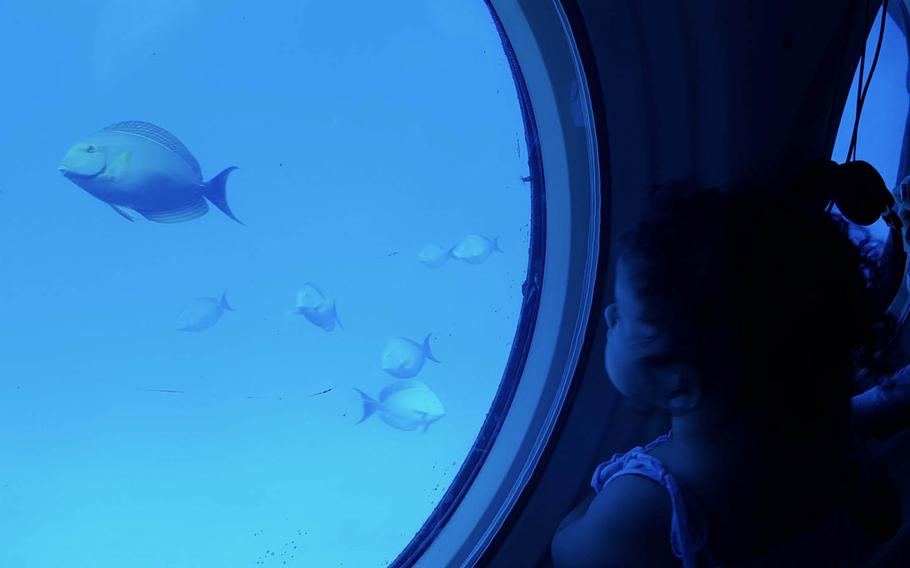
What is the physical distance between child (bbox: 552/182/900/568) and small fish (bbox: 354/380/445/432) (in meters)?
3.10

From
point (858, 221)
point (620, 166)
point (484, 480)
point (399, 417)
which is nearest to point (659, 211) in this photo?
point (620, 166)

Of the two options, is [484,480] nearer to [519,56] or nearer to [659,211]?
[659,211]

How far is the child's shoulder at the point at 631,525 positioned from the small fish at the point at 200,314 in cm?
474

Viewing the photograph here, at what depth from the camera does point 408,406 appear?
420 centimetres

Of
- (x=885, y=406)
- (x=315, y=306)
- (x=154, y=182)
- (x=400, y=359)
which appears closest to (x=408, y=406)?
(x=400, y=359)

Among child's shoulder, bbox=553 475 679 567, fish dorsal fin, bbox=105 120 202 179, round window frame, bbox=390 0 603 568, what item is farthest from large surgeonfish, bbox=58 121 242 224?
child's shoulder, bbox=553 475 679 567

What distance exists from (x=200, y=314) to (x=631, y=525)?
508cm

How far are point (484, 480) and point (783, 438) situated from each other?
2.03ft

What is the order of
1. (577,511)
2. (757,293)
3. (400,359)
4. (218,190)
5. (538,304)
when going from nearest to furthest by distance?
(757,293)
(577,511)
(538,304)
(218,190)
(400,359)

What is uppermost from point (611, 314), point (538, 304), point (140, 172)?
point (140, 172)

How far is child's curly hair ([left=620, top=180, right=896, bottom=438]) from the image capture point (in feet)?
2.61

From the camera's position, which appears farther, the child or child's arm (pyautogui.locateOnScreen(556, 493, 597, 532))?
child's arm (pyautogui.locateOnScreen(556, 493, 597, 532))

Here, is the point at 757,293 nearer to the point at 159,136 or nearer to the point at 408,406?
the point at 408,406

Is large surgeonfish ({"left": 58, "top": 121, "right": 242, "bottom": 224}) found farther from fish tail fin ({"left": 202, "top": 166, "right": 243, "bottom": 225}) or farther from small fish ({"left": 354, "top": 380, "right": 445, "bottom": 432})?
small fish ({"left": 354, "top": 380, "right": 445, "bottom": 432})
